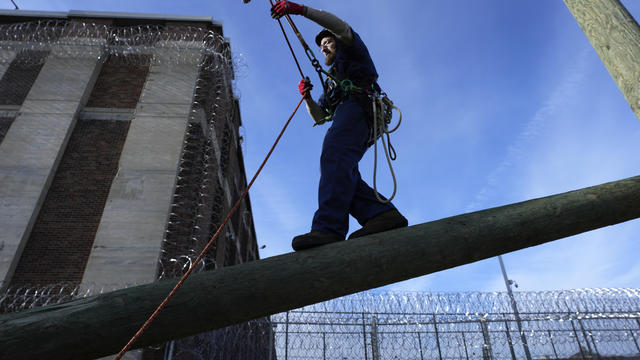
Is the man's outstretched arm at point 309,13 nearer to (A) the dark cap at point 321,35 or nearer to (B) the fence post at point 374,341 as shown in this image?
(A) the dark cap at point 321,35

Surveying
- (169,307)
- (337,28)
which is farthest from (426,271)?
(337,28)

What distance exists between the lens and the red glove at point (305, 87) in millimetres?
2934

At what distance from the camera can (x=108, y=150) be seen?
10.4 metres

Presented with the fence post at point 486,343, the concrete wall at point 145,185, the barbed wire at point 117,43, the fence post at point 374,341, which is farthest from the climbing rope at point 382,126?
the barbed wire at point 117,43

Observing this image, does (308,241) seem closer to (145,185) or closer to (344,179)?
(344,179)

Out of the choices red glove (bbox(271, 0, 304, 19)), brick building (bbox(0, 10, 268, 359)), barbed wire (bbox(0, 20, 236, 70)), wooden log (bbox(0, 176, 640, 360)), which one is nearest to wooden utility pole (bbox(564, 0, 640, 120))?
wooden log (bbox(0, 176, 640, 360))

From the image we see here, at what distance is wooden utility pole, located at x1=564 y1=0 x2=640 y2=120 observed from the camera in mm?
2114

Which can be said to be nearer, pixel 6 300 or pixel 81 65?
pixel 6 300

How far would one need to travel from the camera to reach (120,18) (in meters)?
12.9

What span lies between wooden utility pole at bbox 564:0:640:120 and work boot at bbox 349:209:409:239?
64.2 inches

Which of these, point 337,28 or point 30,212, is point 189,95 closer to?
point 30,212

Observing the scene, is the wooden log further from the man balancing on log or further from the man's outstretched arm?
the man's outstretched arm

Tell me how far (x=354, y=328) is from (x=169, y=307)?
6.46 meters

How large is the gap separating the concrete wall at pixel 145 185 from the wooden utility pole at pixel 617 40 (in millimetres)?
8635
